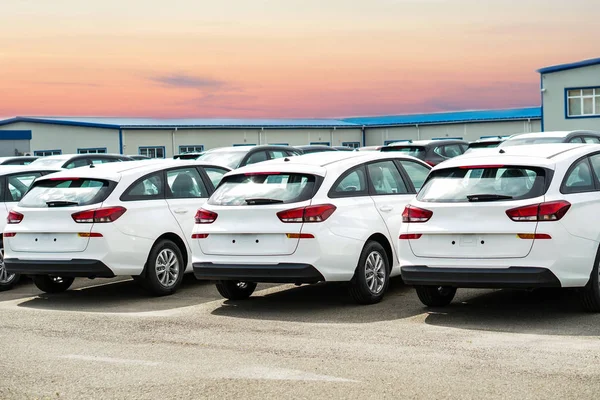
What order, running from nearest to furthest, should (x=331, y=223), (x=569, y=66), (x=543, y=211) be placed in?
(x=543, y=211), (x=331, y=223), (x=569, y=66)

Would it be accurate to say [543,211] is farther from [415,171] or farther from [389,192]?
[415,171]

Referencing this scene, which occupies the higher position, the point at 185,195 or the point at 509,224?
the point at 185,195

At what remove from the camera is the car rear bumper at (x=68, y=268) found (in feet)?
36.8

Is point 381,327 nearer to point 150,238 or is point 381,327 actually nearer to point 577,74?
point 150,238

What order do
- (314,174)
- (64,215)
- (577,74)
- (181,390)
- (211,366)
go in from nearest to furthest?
(181,390)
(211,366)
(314,174)
(64,215)
(577,74)

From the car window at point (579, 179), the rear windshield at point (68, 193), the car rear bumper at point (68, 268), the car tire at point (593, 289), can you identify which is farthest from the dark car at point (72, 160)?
the car tire at point (593, 289)

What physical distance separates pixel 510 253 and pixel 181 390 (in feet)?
12.3

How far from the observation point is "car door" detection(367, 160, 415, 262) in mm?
10953

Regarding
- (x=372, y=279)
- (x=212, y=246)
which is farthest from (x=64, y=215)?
(x=372, y=279)

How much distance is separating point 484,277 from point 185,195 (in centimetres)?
481

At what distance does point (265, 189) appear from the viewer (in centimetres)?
1049

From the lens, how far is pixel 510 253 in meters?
9.02

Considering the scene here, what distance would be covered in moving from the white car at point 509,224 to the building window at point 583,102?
4165cm

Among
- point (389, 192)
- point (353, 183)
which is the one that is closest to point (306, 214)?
point (353, 183)
